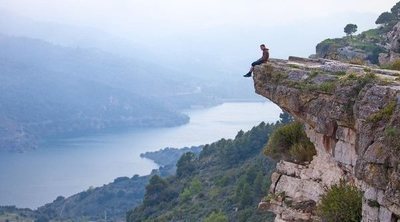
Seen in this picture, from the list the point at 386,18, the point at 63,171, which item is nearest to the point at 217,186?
the point at 386,18

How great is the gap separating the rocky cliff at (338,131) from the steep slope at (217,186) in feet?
73.2

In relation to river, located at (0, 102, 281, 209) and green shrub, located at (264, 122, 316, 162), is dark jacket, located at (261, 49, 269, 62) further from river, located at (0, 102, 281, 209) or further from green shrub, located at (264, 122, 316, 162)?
river, located at (0, 102, 281, 209)

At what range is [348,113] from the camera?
1063 cm

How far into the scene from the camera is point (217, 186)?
177 feet

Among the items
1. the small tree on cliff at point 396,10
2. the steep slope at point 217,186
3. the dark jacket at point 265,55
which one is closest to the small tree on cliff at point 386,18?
the small tree on cliff at point 396,10

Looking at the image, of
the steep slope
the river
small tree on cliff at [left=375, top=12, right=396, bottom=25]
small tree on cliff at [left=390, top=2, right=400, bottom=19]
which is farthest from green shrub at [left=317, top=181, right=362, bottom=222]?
the river

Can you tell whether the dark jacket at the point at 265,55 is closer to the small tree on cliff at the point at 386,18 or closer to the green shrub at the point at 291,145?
the green shrub at the point at 291,145

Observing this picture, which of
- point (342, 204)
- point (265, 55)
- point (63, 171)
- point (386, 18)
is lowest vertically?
point (63, 171)

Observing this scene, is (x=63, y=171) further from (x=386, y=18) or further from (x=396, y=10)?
(x=396, y=10)

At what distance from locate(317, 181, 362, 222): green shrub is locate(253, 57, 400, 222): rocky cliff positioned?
0.22 metres

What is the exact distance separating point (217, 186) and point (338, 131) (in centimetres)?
4319

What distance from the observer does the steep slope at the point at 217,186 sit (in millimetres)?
42938

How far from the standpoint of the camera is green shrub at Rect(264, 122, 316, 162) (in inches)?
523

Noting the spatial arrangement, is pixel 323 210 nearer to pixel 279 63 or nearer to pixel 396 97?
pixel 396 97
